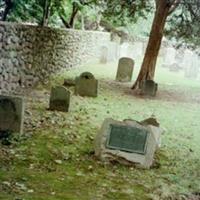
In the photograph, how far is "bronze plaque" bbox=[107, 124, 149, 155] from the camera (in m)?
7.05

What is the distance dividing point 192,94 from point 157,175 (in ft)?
38.2

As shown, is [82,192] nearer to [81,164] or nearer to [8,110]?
[81,164]

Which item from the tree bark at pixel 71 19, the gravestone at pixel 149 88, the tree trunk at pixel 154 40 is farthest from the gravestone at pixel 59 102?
the tree bark at pixel 71 19

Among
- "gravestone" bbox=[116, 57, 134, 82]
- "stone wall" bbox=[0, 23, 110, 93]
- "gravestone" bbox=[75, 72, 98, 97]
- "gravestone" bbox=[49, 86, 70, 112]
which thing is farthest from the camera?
"gravestone" bbox=[116, 57, 134, 82]

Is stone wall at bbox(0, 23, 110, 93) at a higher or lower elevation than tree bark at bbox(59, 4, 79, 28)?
lower

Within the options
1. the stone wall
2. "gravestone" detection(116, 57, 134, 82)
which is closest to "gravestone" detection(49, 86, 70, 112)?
the stone wall

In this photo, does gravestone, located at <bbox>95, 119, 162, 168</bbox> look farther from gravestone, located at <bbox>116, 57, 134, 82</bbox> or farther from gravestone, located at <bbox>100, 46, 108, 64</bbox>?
gravestone, located at <bbox>100, 46, 108, 64</bbox>

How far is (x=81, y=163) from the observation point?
6910 millimetres

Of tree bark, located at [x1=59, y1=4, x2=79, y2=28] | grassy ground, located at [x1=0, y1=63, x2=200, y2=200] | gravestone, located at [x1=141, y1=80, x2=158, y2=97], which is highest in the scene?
tree bark, located at [x1=59, y1=4, x2=79, y2=28]

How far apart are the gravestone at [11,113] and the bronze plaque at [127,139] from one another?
1459mm

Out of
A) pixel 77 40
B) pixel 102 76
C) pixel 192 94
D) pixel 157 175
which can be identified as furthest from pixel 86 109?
pixel 77 40

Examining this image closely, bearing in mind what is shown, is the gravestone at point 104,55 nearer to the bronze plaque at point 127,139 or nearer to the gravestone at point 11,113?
the gravestone at point 11,113

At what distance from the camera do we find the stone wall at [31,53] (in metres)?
11.4

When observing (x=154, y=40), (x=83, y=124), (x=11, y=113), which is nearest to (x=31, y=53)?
(x=83, y=124)
